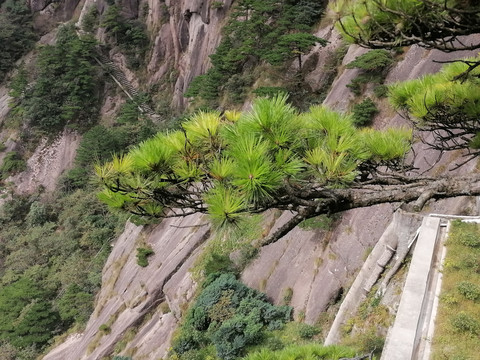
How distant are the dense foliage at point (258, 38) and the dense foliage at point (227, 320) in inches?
393

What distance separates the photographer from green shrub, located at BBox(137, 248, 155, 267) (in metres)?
14.2

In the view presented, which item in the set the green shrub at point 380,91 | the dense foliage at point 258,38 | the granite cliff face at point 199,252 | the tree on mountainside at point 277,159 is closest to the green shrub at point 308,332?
the granite cliff face at point 199,252

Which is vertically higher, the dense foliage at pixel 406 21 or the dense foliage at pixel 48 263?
the dense foliage at pixel 406 21

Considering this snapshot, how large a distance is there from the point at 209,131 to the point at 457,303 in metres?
3.48

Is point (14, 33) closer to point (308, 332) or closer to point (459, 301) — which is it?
point (308, 332)

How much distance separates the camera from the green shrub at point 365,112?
10602 mm

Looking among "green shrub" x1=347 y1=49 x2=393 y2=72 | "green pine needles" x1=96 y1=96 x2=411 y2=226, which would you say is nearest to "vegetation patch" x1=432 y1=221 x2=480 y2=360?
"green pine needles" x1=96 y1=96 x2=411 y2=226

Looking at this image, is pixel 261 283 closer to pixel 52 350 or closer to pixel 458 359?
pixel 458 359

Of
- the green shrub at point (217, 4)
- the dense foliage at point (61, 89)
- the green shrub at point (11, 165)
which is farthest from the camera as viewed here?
the dense foliage at point (61, 89)

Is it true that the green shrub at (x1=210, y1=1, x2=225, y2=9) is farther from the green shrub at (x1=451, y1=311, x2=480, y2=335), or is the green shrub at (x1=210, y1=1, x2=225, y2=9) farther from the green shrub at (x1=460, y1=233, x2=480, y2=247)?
the green shrub at (x1=451, y1=311, x2=480, y2=335)

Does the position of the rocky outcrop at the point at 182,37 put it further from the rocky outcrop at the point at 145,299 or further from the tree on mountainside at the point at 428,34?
the tree on mountainside at the point at 428,34

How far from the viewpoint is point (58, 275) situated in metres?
18.6

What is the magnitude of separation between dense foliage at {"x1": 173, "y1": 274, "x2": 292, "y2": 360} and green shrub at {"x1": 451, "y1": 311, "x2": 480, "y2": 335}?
4869 millimetres

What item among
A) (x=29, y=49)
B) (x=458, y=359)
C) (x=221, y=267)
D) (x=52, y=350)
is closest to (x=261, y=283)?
(x=221, y=267)
